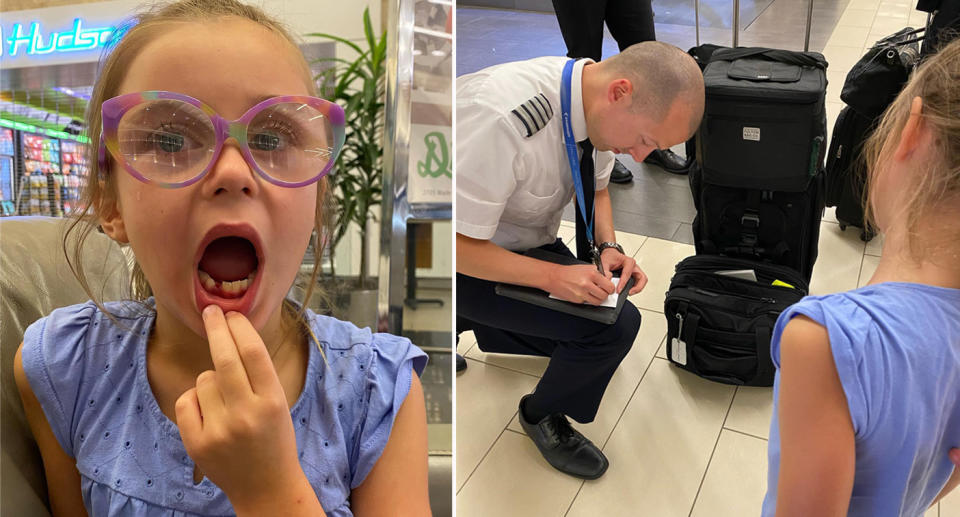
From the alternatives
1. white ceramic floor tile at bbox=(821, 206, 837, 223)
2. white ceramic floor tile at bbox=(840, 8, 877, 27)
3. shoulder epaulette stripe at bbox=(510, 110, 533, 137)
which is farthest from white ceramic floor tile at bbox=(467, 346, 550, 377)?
white ceramic floor tile at bbox=(840, 8, 877, 27)

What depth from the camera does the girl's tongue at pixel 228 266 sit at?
1.83ft

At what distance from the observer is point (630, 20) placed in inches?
130

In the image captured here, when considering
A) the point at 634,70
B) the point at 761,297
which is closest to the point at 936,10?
the point at 761,297

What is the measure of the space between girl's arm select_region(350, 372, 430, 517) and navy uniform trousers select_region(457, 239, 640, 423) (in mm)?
1158

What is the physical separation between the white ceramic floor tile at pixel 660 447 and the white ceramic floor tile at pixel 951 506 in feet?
1.99

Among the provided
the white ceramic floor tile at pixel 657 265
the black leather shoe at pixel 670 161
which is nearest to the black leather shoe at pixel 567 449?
the white ceramic floor tile at pixel 657 265

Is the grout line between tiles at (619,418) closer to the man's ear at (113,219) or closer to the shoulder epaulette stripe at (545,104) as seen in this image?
the shoulder epaulette stripe at (545,104)

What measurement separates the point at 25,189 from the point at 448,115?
0.55 metres

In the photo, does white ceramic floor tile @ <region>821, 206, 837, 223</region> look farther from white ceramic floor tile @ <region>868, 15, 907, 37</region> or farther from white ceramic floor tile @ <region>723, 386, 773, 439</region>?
white ceramic floor tile @ <region>868, 15, 907, 37</region>

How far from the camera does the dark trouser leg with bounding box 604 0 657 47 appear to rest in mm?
3270

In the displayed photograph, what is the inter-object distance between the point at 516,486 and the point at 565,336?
0.47 metres

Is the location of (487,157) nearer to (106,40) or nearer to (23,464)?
(106,40)

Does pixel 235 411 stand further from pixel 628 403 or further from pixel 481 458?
pixel 628 403

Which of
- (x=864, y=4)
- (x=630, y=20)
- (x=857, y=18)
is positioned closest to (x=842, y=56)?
(x=857, y=18)
